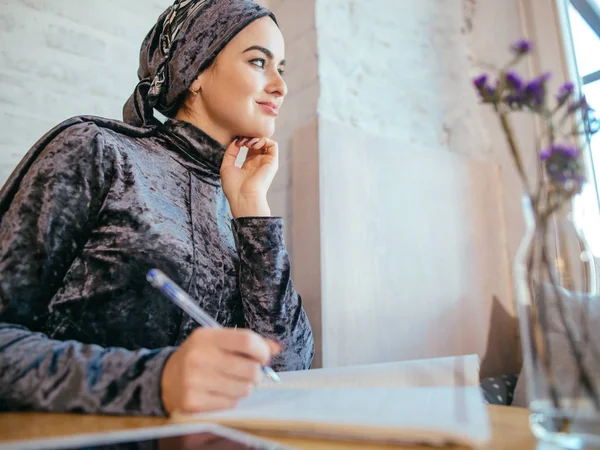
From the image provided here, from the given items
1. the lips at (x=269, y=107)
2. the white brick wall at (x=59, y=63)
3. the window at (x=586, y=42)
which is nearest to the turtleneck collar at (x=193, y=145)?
the lips at (x=269, y=107)

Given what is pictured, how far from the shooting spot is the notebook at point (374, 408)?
31 cm

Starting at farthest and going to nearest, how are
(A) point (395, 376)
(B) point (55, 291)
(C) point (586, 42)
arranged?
(C) point (586, 42), (B) point (55, 291), (A) point (395, 376)

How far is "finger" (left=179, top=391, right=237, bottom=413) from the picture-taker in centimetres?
39

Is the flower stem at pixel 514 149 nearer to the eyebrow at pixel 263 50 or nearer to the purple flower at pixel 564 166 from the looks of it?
the purple flower at pixel 564 166

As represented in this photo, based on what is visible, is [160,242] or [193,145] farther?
[193,145]

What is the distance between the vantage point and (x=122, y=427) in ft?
1.18

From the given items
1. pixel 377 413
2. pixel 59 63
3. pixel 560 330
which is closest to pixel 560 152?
pixel 560 330

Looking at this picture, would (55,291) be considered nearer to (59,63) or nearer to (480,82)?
(480,82)

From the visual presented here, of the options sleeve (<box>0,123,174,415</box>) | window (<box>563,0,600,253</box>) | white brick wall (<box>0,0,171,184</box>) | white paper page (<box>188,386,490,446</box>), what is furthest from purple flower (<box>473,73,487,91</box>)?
window (<box>563,0,600,253</box>)


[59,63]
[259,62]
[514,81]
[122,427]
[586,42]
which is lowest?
[122,427]

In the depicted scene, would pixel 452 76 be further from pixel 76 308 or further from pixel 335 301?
pixel 76 308

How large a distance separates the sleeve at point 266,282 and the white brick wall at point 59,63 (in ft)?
2.16

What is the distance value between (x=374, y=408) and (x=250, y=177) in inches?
26.7

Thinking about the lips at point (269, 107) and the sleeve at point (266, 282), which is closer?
the sleeve at point (266, 282)
